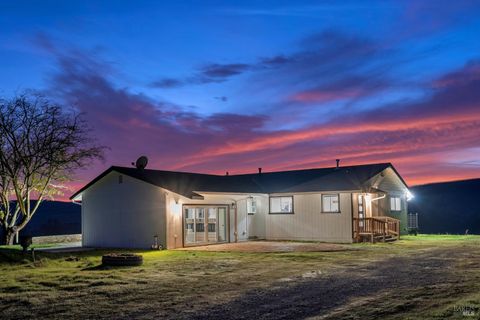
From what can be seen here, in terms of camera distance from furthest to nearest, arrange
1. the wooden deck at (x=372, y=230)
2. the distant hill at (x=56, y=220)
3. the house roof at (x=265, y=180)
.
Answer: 1. the distant hill at (x=56, y=220)
2. the wooden deck at (x=372, y=230)
3. the house roof at (x=265, y=180)

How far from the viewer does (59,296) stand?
11.4 metres

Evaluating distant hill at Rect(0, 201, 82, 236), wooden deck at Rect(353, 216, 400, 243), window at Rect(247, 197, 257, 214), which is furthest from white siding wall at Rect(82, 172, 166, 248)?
distant hill at Rect(0, 201, 82, 236)

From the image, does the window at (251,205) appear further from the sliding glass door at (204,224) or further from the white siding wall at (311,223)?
the sliding glass door at (204,224)

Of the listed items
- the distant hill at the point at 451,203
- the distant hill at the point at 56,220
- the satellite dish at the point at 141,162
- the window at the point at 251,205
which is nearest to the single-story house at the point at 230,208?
the window at the point at 251,205

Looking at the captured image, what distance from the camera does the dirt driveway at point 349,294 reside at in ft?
30.3

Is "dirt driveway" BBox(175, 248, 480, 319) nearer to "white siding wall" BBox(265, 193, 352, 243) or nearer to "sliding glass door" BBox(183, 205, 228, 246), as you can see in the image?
"white siding wall" BBox(265, 193, 352, 243)

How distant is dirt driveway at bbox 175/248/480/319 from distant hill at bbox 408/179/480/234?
47.7 metres

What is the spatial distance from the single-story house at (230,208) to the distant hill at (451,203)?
33393mm

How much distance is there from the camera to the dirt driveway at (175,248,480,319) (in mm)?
9227

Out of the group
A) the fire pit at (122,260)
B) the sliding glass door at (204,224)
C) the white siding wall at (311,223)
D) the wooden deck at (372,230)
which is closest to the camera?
the fire pit at (122,260)

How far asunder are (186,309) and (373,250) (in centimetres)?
1414

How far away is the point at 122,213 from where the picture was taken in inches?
1045

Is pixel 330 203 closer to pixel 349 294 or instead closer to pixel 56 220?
pixel 349 294

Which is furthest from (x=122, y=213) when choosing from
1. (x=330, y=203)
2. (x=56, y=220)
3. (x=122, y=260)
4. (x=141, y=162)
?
(x=56, y=220)
